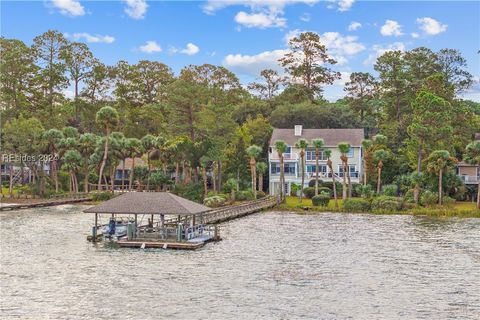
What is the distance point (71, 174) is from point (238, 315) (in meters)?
70.5

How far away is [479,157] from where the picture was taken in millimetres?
74000

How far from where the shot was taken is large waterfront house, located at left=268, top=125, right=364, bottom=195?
Answer: 3770 inches

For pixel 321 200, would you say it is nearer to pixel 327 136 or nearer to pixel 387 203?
pixel 387 203

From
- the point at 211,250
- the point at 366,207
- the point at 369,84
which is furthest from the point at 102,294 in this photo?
the point at 369,84

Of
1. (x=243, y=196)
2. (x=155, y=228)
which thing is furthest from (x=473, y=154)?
(x=155, y=228)

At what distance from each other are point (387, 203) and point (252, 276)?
42.8 meters

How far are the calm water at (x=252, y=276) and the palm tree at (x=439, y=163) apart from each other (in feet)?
62.4

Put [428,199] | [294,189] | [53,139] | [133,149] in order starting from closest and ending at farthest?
[428,199] < [53,139] < [294,189] < [133,149]

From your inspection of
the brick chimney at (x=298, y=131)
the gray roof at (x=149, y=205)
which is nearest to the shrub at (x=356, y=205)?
the brick chimney at (x=298, y=131)

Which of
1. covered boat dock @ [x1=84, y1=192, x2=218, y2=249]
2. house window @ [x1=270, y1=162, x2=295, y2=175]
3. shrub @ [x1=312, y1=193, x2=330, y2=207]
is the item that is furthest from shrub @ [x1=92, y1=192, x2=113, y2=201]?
covered boat dock @ [x1=84, y1=192, x2=218, y2=249]

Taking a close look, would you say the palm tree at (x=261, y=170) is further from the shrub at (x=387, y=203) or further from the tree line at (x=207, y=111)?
the shrub at (x=387, y=203)

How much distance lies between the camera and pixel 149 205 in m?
47.1

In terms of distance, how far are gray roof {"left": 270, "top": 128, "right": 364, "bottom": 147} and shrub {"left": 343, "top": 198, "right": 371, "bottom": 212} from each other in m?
19.9

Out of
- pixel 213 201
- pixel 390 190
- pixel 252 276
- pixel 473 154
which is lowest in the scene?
pixel 252 276
